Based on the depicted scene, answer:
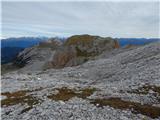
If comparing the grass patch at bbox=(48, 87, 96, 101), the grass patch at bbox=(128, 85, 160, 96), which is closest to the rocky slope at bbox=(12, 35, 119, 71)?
the grass patch at bbox=(48, 87, 96, 101)

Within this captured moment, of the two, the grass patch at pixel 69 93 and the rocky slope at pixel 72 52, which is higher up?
the grass patch at pixel 69 93

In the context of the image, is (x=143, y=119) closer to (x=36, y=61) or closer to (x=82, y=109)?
(x=82, y=109)

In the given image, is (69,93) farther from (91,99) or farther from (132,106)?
(132,106)

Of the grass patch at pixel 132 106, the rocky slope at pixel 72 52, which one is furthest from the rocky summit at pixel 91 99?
the rocky slope at pixel 72 52

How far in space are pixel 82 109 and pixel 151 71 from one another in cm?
2299

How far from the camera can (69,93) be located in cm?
4153

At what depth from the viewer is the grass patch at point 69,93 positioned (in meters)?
38.0

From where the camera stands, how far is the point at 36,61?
144250mm

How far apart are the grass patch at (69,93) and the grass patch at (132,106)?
150 inches

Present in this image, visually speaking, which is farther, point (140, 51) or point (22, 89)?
point (140, 51)

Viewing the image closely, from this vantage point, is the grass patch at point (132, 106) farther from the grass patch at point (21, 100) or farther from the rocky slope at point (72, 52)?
the rocky slope at point (72, 52)

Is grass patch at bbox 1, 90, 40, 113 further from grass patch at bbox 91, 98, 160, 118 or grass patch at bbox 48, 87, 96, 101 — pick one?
grass patch at bbox 91, 98, 160, 118

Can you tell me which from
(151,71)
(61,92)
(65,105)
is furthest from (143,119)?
(151,71)

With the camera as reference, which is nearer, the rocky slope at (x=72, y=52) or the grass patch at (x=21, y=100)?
the grass patch at (x=21, y=100)
